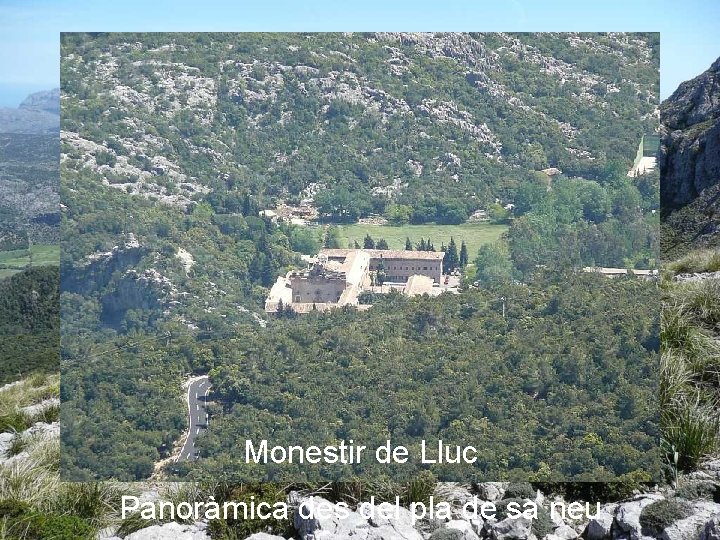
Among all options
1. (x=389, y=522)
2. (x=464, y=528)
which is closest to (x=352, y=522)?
(x=389, y=522)

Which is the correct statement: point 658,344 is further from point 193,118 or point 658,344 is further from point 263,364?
point 193,118

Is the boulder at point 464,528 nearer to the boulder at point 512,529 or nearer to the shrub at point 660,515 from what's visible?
the boulder at point 512,529

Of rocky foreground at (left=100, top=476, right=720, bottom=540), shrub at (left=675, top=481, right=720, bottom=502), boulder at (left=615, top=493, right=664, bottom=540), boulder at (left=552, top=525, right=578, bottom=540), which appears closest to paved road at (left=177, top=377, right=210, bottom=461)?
rocky foreground at (left=100, top=476, right=720, bottom=540)

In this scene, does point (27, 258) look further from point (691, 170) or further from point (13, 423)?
point (13, 423)

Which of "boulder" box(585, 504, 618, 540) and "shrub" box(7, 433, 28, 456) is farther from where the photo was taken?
"shrub" box(7, 433, 28, 456)

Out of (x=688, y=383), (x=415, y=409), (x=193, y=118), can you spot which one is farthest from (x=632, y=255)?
(x=193, y=118)

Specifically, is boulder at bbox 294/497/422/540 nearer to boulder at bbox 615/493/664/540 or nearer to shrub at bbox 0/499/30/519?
boulder at bbox 615/493/664/540
